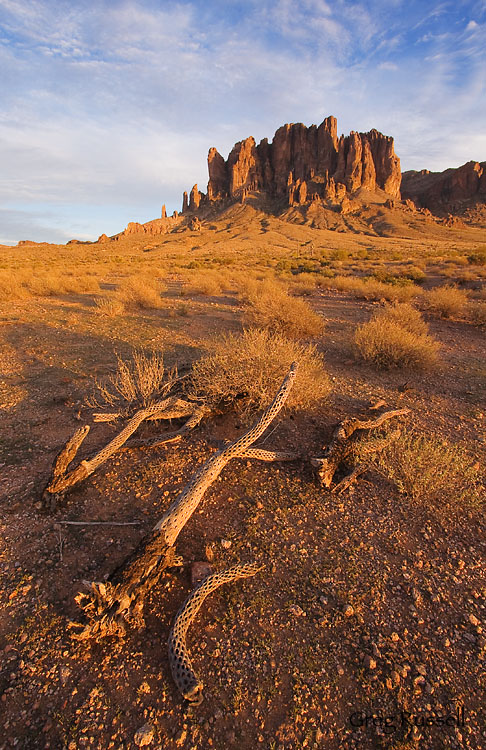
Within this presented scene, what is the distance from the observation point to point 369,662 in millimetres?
1959

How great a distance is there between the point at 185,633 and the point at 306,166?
9789 cm

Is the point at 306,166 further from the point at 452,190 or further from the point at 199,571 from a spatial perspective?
the point at 199,571

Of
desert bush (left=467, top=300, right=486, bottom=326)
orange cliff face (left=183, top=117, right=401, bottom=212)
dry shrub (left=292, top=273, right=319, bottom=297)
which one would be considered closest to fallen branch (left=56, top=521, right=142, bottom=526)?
desert bush (left=467, top=300, right=486, bottom=326)

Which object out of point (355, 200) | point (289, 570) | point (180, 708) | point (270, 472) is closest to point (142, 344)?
point (270, 472)

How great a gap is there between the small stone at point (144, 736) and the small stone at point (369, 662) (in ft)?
3.86

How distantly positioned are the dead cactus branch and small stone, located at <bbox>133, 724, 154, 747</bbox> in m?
2.14

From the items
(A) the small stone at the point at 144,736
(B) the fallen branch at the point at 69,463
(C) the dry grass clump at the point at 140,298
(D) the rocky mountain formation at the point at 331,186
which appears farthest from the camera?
(D) the rocky mountain formation at the point at 331,186

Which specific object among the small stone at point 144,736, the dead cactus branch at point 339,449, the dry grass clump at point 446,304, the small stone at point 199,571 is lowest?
the small stone at point 144,736

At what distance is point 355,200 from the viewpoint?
72875mm

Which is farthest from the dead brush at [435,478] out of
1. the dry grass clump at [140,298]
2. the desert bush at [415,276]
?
the desert bush at [415,276]

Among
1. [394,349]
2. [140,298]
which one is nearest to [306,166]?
[140,298]

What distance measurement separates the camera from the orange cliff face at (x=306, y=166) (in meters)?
A: 78.2

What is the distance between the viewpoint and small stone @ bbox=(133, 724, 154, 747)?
164 cm

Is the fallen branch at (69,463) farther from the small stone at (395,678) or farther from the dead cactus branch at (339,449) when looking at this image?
the small stone at (395,678)
